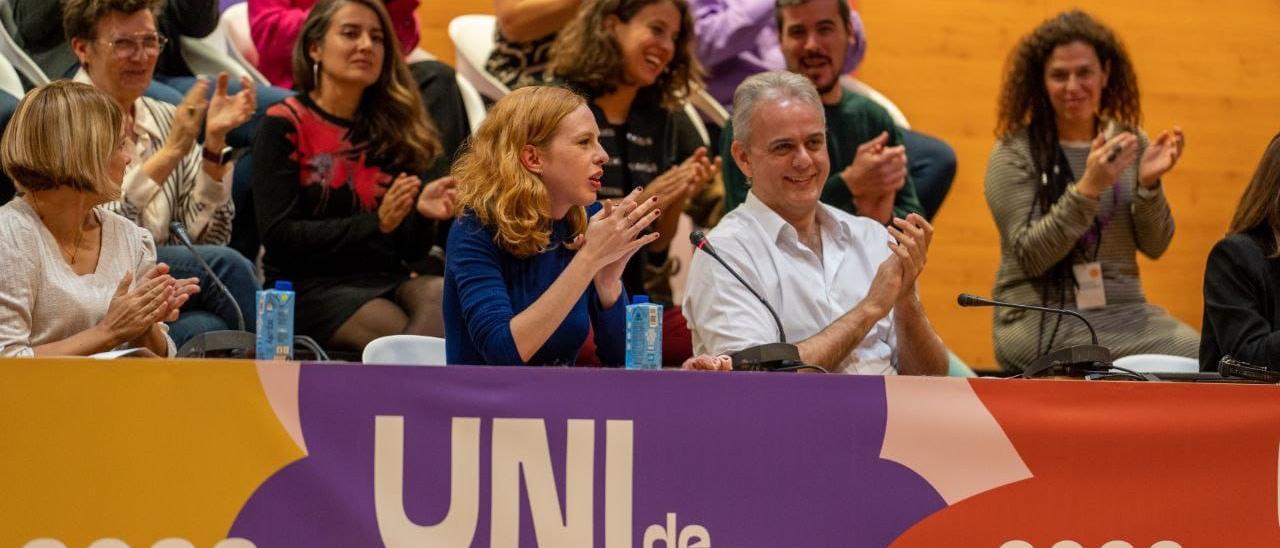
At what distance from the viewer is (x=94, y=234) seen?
105 inches

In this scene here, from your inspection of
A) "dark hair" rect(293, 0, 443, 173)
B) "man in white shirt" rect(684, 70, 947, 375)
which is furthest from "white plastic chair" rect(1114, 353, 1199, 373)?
"dark hair" rect(293, 0, 443, 173)

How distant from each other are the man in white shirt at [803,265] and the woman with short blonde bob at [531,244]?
0.25 m

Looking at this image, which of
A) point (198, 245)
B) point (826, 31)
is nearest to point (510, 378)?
point (198, 245)

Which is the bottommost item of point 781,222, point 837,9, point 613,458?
point 613,458

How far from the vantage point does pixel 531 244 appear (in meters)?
2.50

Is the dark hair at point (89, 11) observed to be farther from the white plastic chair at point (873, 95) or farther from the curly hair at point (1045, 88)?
the curly hair at point (1045, 88)

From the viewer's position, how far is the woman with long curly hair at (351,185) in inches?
132

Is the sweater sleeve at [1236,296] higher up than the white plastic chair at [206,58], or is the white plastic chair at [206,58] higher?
the white plastic chair at [206,58]

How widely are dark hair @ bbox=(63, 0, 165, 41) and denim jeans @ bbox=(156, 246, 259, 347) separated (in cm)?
53

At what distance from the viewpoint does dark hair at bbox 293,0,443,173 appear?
139 inches

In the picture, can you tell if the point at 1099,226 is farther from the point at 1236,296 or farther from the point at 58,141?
the point at 58,141

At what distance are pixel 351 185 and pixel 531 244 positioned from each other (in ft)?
3.61

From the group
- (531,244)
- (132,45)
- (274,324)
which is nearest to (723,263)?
(531,244)

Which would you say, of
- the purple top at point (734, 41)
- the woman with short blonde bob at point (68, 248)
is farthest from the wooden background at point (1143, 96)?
the woman with short blonde bob at point (68, 248)
